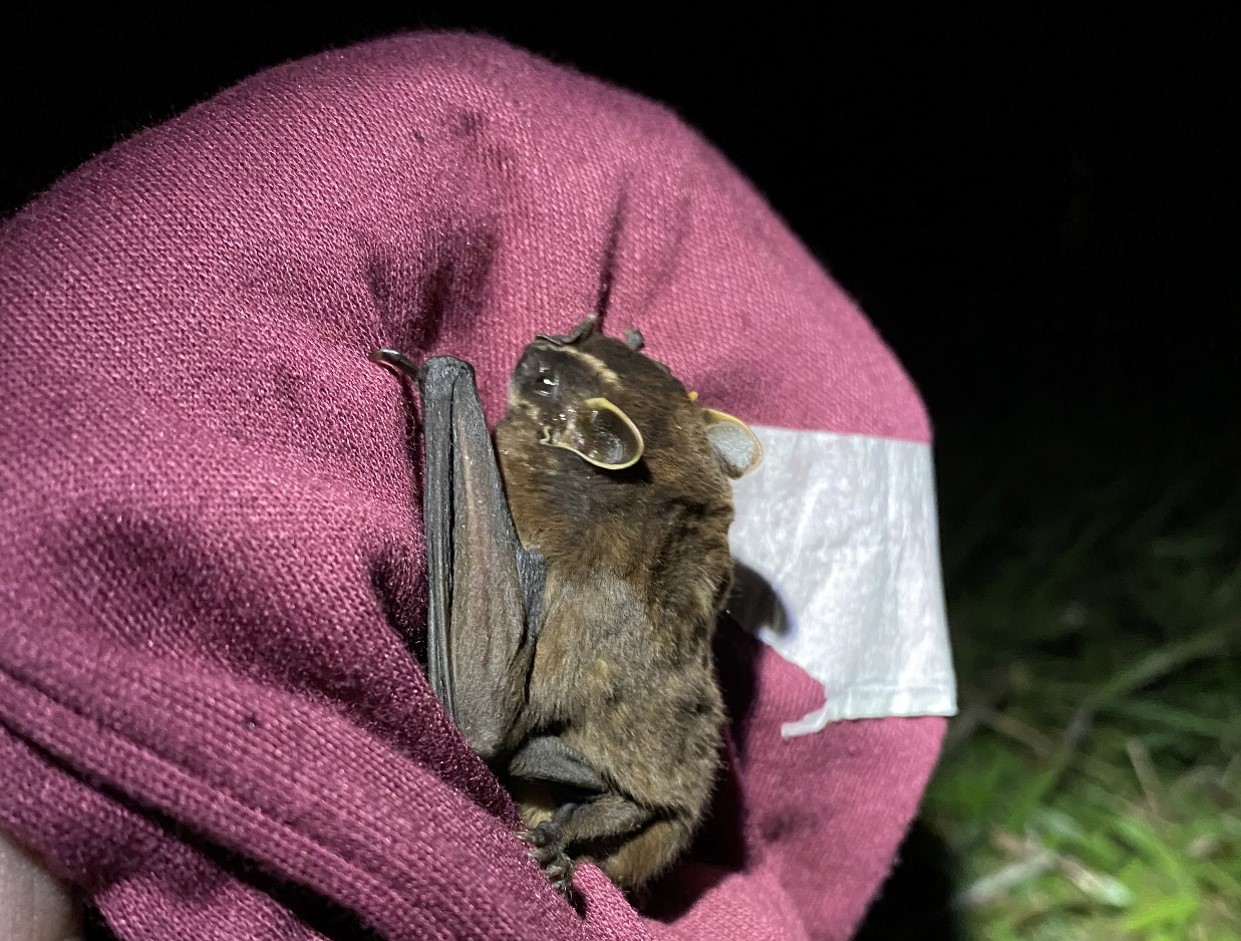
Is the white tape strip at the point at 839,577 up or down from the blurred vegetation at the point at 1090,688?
up

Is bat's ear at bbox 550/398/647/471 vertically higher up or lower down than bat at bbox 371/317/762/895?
higher up

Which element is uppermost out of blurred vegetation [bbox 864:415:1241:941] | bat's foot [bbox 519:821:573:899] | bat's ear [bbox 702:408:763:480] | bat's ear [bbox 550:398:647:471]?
bat's ear [bbox 550:398:647:471]

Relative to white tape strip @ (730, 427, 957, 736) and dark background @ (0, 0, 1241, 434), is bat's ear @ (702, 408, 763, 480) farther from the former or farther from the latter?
dark background @ (0, 0, 1241, 434)

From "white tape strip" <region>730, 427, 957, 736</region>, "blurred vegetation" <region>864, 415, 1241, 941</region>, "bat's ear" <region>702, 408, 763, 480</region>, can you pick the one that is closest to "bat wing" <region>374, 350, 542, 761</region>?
"bat's ear" <region>702, 408, 763, 480</region>

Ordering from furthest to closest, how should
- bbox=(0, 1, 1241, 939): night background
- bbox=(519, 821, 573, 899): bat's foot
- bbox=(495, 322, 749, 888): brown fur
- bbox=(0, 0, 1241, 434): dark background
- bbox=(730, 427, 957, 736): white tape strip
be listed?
bbox=(0, 1, 1241, 939): night background < bbox=(730, 427, 957, 736): white tape strip < bbox=(0, 0, 1241, 434): dark background < bbox=(495, 322, 749, 888): brown fur < bbox=(519, 821, 573, 899): bat's foot

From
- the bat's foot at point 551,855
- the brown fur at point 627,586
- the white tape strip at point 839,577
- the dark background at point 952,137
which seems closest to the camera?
the bat's foot at point 551,855

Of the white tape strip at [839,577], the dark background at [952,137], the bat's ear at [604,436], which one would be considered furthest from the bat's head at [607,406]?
the dark background at [952,137]

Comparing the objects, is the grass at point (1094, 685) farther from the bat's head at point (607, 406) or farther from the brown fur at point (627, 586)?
the bat's head at point (607, 406)

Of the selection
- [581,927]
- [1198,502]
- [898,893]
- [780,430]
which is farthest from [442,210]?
[1198,502]
